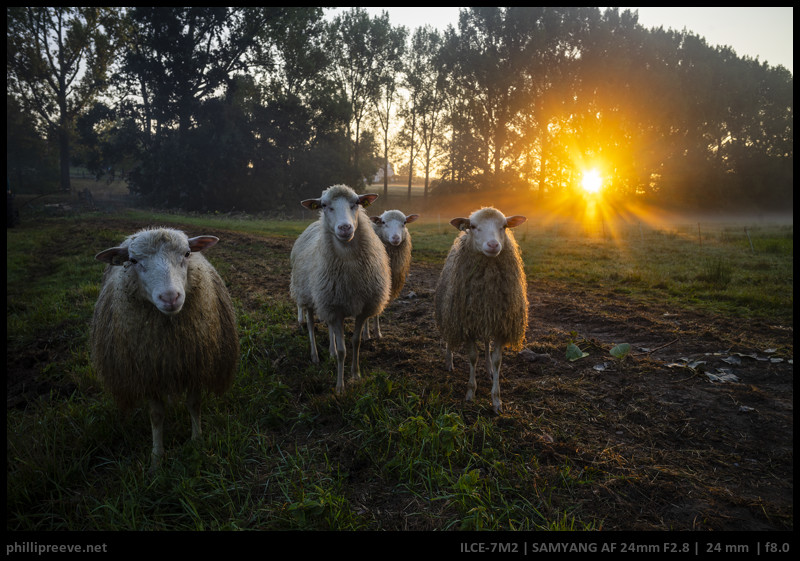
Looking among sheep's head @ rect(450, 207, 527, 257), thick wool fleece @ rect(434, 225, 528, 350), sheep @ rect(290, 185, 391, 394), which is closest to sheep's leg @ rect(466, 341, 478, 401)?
thick wool fleece @ rect(434, 225, 528, 350)

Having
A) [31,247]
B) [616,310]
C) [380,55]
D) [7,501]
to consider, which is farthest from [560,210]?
[7,501]

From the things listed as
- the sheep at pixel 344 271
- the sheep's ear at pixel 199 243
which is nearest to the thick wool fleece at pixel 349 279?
the sheep at pixel 344 271

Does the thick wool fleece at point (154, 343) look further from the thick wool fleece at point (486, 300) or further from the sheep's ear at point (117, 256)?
the thick wool fleece at point (486, 300)

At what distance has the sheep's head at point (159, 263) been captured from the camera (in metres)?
2.99

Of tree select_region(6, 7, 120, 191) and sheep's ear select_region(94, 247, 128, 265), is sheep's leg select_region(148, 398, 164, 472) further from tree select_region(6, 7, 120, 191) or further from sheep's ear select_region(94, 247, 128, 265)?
tree select_region(6, 7, 120, 191)

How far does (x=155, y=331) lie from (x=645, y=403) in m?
4.79

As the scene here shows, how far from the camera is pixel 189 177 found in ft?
102

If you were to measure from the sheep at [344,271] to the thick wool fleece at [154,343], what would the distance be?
1.40m

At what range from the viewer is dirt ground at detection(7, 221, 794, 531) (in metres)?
2.88

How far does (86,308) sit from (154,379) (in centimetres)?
471

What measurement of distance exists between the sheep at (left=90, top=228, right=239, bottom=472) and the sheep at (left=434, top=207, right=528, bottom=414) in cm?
258

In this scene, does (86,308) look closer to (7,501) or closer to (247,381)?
(247,381)

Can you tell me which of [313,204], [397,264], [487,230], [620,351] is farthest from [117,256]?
[620,351]

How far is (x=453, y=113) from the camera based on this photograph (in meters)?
36.1
